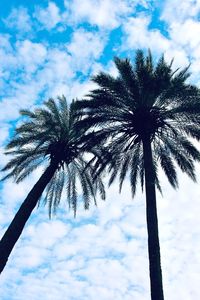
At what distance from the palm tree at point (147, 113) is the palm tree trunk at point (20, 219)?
3.41 m

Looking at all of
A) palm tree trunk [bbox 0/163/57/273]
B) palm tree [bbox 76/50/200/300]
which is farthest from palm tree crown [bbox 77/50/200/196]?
palm tree trunk [bbox 0/163/57/273]

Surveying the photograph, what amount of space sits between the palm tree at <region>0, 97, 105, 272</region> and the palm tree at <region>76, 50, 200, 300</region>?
1.39 metres

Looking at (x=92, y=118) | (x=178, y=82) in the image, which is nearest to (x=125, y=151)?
(x=92, y=118)

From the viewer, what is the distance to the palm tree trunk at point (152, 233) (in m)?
15.6

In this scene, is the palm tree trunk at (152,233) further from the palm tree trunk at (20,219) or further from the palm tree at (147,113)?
the palm tree trunk at (20,219)

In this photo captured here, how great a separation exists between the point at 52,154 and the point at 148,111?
6511 mm

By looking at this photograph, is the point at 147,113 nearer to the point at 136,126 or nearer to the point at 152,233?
the point at 136,126

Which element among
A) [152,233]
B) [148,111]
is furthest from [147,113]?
[152,233]

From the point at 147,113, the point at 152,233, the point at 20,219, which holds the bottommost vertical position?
the point at 152,233

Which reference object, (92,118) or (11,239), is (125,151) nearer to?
(92,118)

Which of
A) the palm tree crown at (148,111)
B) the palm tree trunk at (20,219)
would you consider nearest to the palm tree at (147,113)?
the palm tree crown at (148,111)

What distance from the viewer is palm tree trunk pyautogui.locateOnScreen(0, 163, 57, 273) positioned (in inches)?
792

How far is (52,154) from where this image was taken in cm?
2455

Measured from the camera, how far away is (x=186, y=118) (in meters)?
20.9
